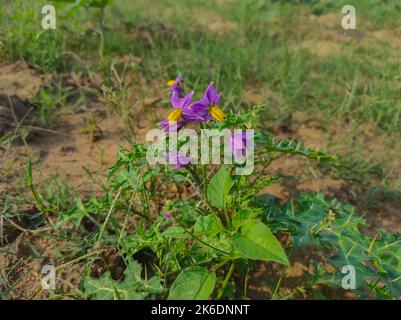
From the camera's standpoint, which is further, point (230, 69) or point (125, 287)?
point (230, 69)

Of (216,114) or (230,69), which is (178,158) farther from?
(230,69)

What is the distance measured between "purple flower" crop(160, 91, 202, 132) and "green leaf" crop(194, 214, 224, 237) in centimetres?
30

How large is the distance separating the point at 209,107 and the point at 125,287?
0.64m

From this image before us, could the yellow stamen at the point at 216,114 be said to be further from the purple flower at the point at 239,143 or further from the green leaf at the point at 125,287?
the green leaf at the point at 125,287

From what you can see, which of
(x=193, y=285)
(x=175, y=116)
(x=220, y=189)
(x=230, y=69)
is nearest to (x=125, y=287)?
(x=193, y=285)

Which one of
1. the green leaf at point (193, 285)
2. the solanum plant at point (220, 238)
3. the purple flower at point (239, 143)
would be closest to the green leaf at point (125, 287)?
the solanum plant at point (220, 238)

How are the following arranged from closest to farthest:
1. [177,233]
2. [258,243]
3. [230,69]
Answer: [258,243] → [177,233] → [230,69]

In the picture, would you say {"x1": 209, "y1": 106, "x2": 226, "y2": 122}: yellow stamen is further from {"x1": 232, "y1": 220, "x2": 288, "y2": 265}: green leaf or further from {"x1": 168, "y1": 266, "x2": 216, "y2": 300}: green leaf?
{"x1": 168, "y1": 266, "x2": 216, "y2": 300}: green leaf

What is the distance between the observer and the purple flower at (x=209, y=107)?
4.62 feet

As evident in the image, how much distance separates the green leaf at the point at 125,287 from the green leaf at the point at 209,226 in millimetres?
224

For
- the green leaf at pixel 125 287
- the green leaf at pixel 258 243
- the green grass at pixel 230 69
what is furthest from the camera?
the green grass at pixel 230 69

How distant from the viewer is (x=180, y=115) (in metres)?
1.42

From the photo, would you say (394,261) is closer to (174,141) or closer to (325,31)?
(174,141)

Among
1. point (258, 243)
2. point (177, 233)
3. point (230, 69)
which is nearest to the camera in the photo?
point (258, 243)
